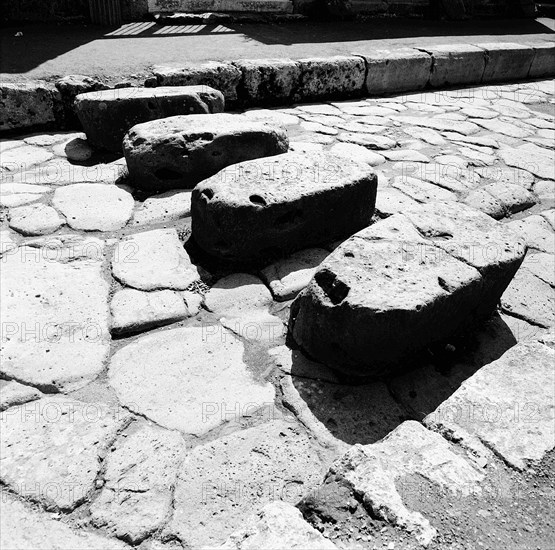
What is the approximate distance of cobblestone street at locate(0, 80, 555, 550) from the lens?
1.38m

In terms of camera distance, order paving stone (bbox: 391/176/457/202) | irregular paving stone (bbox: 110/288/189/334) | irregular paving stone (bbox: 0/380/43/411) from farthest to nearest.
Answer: paving stone (bbox: 391/176/457/202) < irregular paving stone (bbox: 110/288/189/334) < irregular paving stone (bbox: 0/380/43/411)

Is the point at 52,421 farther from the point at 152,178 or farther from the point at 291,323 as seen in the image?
the point at 152,178

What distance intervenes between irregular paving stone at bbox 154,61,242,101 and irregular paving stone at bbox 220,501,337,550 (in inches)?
163

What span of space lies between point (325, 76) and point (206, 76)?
134 cm

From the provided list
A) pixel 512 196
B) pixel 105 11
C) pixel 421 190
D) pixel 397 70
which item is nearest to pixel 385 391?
pixel 421 190

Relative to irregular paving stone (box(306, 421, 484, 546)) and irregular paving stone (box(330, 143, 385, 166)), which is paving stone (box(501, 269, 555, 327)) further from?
irregular paving stone (box(330, 143, 385, 166))

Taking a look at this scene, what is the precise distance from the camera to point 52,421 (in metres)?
1.84

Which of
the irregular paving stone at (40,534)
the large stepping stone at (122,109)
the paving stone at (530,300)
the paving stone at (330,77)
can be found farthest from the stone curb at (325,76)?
the irregular paving stone at (40,534)

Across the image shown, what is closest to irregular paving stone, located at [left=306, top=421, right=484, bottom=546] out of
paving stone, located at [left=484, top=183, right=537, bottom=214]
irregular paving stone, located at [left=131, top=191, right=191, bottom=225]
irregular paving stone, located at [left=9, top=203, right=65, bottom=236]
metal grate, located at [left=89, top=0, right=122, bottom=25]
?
irregular paving stone, located at [left=131, top=191, right=191, bottom=225]

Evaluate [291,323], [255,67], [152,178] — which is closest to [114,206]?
[152,178]

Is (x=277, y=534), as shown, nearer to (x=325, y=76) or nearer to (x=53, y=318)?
(x=53, y=318)

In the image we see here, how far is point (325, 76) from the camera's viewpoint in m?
5.55

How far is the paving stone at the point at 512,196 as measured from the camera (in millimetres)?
3621

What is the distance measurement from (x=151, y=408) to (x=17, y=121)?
3.34 m
